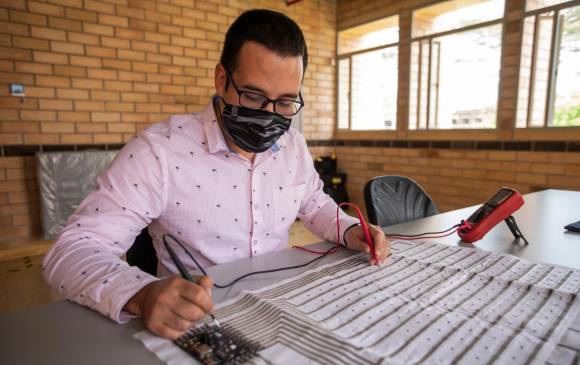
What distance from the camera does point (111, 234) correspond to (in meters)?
0.95

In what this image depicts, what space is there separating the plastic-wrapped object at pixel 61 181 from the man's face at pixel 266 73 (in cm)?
267

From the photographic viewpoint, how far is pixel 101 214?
94 centimetres

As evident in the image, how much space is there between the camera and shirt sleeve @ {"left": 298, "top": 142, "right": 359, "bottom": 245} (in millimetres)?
1353

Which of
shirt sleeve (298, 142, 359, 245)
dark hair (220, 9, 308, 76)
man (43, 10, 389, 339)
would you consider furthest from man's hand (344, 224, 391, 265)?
dark hair (220, 9, 308, 76)

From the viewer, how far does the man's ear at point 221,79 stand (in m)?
1.16

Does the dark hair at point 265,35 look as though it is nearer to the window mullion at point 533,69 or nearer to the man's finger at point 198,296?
the man's finger at point 198,296

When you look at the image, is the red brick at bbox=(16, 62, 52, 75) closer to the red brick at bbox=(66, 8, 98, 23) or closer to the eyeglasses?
the red brick at bbox=(66, 8, 98, 23)

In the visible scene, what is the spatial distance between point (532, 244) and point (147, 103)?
12.0 feet

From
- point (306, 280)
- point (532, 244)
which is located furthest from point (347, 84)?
point (306, 280)

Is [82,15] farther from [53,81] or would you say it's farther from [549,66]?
[549,66]

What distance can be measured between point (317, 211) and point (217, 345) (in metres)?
0.87

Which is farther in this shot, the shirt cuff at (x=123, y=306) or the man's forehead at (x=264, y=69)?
the man's forehead at (x=264, y=69)

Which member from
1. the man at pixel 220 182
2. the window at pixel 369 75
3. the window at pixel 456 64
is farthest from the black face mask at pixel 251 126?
the window at pixel 369 75

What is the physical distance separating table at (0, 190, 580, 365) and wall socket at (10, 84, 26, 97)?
10.4 feet
